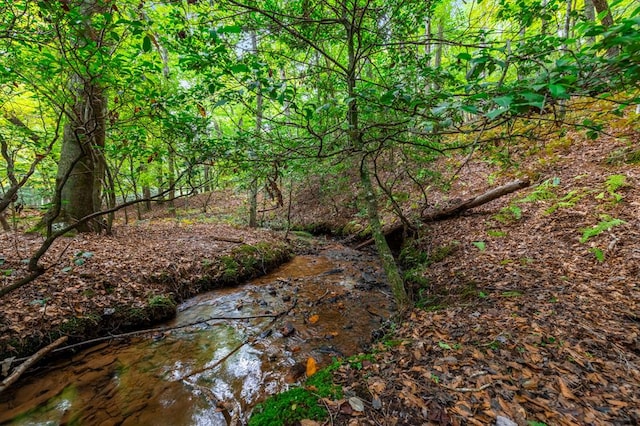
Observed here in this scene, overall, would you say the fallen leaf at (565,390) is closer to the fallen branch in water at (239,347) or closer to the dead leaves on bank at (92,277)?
the fallen branch in water at (239,347)

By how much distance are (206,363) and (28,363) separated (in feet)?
6.37

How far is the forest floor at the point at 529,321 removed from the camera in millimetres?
2264

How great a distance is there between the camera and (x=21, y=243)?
5398 millimetres

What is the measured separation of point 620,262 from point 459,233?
284 centimetres

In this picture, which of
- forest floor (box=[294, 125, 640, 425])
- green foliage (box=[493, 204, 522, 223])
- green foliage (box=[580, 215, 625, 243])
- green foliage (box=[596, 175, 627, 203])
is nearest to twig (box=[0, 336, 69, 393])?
forest floor (box=[294, 125, 640, 425])

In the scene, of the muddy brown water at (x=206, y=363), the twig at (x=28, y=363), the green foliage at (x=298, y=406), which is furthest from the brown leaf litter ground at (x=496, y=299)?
the muddy brown water at (x=206, y=363)

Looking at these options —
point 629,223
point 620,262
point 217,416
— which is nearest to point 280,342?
point 217,416

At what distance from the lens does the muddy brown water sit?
2.99 metres

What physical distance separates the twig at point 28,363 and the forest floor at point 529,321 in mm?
3457

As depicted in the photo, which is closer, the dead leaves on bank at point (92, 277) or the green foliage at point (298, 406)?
the green foliage at point (298, 406)

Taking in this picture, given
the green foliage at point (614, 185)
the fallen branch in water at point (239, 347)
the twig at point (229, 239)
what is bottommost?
the fallen branch in water at point (239, 347)

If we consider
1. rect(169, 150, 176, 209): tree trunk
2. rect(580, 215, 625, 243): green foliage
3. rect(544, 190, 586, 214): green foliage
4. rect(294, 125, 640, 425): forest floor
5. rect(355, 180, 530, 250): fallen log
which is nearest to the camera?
rect(294, 125, 640, 425): forest floor

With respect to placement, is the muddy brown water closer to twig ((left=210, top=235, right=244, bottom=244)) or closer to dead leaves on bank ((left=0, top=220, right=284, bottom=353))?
dead leaves on bank ((left=0, top=220, right=284, bottom=353))

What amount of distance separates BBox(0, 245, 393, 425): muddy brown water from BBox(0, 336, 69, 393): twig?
0.40 metres
